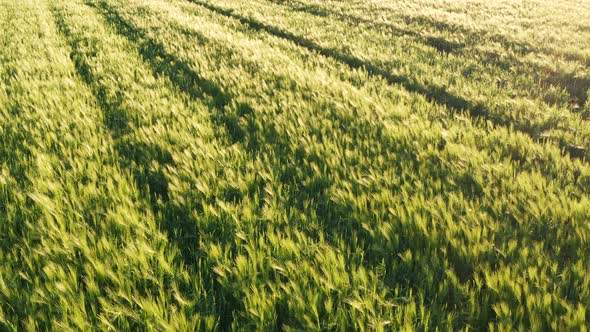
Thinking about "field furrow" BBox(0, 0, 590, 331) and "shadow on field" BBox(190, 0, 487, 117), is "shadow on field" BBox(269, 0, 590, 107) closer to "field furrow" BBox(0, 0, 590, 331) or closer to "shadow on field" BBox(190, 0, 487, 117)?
"field furrow" BBox(0, 0, 590, 331)

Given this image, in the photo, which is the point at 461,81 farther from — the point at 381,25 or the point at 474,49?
the point at 381,25

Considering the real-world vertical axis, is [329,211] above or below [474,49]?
below

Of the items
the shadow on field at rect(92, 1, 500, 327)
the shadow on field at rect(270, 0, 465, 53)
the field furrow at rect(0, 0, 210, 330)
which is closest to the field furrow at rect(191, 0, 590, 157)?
the shadow on field at rect(270, 0, 465, 53)

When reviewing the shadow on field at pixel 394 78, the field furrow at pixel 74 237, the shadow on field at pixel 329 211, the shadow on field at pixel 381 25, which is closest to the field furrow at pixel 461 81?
the shadow on field at pixel 394 78

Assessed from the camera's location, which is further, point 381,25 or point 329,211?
point 381,25

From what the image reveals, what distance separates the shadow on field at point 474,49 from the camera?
18.7 feet

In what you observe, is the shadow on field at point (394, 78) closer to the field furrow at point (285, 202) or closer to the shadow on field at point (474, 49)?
the field furrow at point (285, 202)

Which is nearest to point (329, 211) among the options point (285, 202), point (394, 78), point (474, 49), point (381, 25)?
point (285, 202)

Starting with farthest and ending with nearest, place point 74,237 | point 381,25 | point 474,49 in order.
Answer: point 381,25 < point 474,49 < point 74,237

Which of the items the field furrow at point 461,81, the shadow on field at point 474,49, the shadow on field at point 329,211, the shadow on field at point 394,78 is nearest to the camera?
the shadow on field at point 329,211

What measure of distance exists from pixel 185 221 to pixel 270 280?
71cm

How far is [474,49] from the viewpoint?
25.8 ft

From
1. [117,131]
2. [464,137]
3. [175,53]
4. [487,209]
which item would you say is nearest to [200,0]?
[175,53]

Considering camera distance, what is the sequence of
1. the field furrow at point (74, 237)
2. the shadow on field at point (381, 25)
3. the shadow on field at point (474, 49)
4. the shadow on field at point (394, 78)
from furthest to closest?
the shadow on field at point (381, 25) < the shadow on field at point (474, 49) < the shadow on field at point (394, 78) < the field furrow at point (74, 237)
